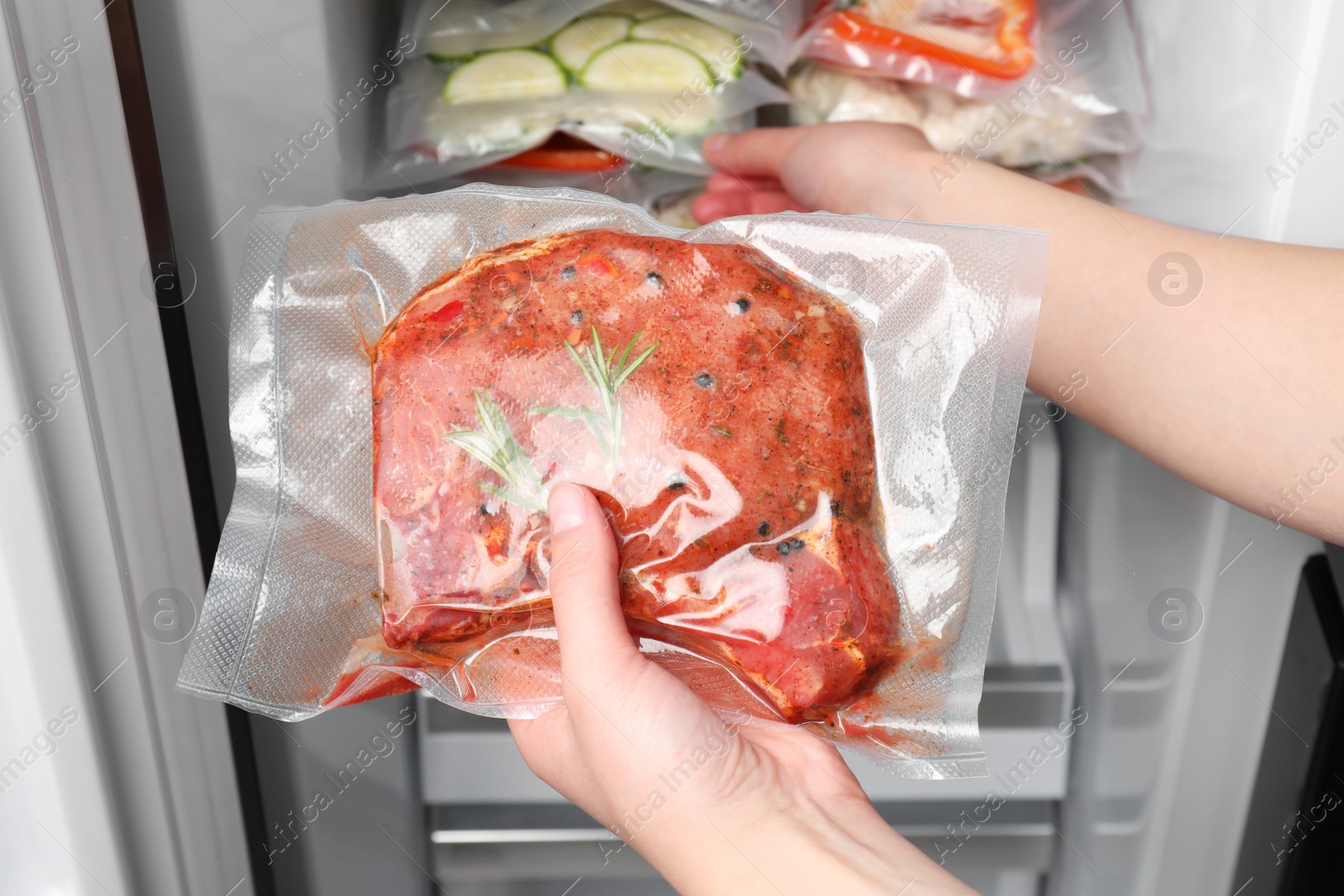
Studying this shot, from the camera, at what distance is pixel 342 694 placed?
1.80 feet

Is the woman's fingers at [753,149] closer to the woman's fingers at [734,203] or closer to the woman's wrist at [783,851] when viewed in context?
the woman's fingers at [734,203]

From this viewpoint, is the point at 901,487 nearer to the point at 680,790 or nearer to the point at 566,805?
the point at 680,790

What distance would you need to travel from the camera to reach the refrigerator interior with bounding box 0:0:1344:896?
52cm

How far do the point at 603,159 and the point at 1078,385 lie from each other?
50cm

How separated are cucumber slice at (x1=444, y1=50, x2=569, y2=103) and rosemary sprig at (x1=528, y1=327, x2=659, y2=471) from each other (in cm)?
46

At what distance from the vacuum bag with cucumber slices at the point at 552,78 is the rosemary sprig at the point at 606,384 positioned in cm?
44

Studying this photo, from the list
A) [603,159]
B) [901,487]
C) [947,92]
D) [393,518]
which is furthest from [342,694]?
[947,92]

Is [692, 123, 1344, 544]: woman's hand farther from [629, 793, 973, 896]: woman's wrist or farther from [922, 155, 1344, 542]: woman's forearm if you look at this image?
[629, 793, 973, 896]: woman's wrist

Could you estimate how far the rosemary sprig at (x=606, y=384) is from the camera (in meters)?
0.49

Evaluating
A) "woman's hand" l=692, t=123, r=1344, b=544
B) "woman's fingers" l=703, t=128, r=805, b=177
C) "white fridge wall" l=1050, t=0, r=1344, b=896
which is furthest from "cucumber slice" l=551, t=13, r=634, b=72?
"white fridge wall" l=1050, t=0, r=1344, b=896

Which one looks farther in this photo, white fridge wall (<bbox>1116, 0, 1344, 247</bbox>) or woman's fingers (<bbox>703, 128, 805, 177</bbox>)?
woman's fingers (<bbox>703, 128, 805, 177</bbox>)

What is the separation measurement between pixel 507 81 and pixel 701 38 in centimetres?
20

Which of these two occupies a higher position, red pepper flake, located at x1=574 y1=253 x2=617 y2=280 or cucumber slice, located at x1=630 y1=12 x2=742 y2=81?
cucumber slice, located at x1=630 y1=12 x2=742 y2=81

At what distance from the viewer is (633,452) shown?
1.61 feet
